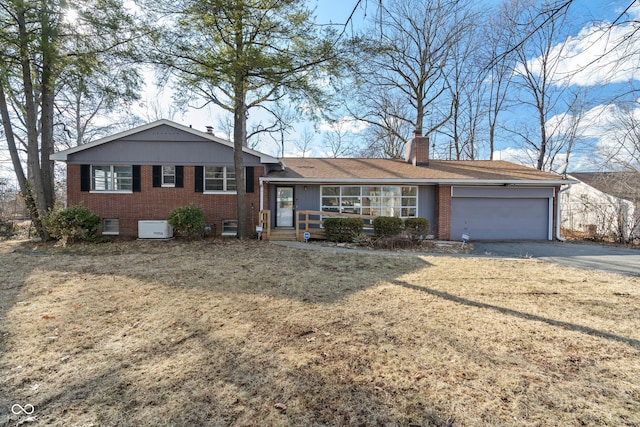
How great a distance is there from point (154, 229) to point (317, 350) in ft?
34.0

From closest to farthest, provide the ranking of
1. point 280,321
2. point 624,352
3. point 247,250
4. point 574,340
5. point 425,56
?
point 624,352 < point 574,340 < point 280,321 < point 247,250 < point 425,56

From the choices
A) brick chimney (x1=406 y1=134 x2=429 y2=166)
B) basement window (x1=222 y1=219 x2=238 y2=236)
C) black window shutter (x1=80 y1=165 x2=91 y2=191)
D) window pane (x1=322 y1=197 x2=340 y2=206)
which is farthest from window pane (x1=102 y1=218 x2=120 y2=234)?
brick chimney (x1=406 y1=134 x2=429 y2=166)

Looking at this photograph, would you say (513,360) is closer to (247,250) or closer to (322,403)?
(322,403)

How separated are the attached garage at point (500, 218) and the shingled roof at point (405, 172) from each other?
34.9 inches

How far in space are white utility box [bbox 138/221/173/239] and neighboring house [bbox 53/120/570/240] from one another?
601 mm

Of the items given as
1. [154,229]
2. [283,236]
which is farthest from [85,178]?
[283,236]

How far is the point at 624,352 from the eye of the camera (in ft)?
9.72

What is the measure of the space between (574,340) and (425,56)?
18.6 metres

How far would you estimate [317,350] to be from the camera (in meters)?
2.93

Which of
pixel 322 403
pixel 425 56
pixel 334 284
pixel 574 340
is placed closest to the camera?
pixel 322 403

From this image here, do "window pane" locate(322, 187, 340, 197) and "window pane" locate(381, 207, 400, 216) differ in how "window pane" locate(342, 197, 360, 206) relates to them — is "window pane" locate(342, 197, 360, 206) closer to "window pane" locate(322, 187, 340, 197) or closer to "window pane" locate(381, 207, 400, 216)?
"window pane" locate(322, 187, 340, 197)

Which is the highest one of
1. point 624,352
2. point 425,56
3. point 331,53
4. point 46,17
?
point 425,56

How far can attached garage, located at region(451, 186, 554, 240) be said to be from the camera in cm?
1183

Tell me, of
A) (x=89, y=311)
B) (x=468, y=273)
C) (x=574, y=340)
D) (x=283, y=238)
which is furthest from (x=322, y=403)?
(x=283, y=238)
